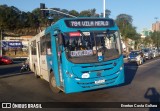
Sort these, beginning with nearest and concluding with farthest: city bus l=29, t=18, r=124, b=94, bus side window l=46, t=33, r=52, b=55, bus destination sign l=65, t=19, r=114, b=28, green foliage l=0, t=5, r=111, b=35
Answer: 1. city bus l=29, t=18, r=124, b=94
2. bus destination sign l=65, t=19, r=114, b=28
3. bus side window l=46, t=33, r=52, b=55
4. green foliage l=0, t=5, r=111, b=35

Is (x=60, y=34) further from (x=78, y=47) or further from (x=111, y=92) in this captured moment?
(x=111, y=92)

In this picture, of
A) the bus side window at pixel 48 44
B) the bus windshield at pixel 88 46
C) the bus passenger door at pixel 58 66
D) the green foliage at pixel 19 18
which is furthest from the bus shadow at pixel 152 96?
the green foliage at pixel 19 18

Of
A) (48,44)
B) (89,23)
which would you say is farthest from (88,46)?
(48,44)

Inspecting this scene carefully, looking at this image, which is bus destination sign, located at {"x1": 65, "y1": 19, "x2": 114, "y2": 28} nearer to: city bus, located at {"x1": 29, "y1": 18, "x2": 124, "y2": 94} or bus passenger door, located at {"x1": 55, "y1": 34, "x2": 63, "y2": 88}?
city bus, located at {"x1": 29, "y1": 18, "x2": 124, "y2": 94}

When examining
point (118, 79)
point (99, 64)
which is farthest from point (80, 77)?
point (118, 79)

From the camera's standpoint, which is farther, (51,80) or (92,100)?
(51,80)

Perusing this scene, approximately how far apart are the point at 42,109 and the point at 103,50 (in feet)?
10.8

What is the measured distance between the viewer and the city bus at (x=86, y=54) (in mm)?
10188

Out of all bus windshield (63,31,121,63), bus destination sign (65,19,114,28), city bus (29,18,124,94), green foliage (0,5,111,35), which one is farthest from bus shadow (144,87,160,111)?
green foliage (0,5,111,35)

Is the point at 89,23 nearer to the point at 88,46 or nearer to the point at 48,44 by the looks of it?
the point at 88,46

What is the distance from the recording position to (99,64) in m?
10.4

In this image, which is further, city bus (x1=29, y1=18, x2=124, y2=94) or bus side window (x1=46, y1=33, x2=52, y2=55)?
bus side window (x1=46, y1=33, x2=52, y2=55)

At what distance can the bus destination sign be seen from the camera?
1066 cm

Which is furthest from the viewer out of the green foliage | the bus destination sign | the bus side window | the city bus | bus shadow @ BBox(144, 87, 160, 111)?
the green foliage
